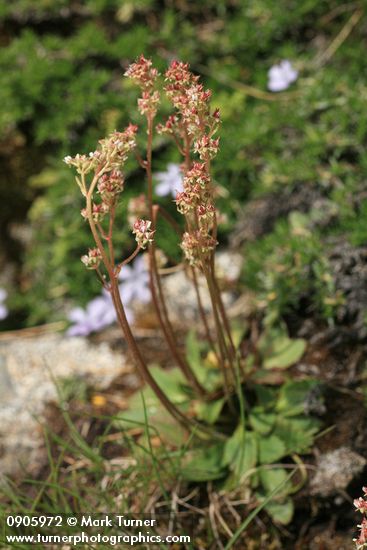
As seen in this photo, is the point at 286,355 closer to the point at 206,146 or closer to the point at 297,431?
the point at 297,431

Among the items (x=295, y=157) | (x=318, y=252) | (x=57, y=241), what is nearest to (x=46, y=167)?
(x=57, y=241)

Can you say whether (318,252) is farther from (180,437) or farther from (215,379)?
(180,437)

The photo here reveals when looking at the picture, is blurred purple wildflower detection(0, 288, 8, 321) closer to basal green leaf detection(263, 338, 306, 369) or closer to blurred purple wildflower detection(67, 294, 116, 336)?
blurred purple wildflower detection(67, 294, 116, 336)

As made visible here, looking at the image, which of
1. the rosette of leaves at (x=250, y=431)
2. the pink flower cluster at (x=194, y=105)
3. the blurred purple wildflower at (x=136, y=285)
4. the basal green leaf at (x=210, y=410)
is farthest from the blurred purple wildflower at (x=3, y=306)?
the pink flower cluster at (x=194, y=105)

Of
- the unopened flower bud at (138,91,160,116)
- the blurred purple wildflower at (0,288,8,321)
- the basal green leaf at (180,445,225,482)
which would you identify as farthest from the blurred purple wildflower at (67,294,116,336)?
the unopened flower bud at (138,91,160,116)

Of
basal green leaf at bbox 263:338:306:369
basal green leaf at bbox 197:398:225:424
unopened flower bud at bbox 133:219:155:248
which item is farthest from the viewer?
basal green leaf at bbox 263:338:306:369

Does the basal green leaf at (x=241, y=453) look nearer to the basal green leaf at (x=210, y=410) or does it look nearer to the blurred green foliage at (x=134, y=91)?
the basal green leaf at (x=210, y=410)

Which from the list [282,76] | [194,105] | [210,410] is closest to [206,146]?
[194,105]
